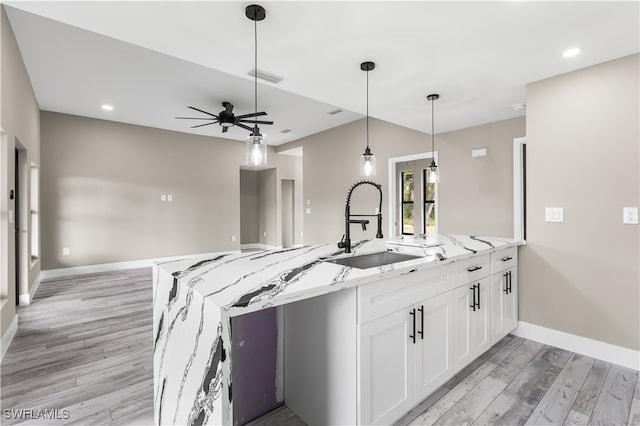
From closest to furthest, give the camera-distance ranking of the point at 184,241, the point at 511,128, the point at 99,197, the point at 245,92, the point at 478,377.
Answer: the point at 478,377 → the point at 511,128 → the point at 245,92 → the point at 99,197 → the point at 184,241

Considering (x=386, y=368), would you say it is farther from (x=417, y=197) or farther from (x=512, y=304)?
(x=417, y=197)

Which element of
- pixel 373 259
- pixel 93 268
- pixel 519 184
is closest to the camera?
pixel 373 259

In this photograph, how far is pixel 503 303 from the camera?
265 cm

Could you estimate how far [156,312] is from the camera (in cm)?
166

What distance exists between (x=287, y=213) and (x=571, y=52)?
24.3ft

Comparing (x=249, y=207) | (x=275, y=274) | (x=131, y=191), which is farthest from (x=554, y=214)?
(x=249, y=207)

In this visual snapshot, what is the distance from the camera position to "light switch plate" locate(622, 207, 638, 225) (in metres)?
2.27

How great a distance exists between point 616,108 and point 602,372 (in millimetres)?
1951

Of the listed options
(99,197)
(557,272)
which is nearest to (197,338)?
(557,272)

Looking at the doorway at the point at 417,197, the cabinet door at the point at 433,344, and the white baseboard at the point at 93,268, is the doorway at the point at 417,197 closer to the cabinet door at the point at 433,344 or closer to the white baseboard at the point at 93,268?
the cabinet door at the point at 433,344

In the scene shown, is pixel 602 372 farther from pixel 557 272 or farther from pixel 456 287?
pixel 456 287

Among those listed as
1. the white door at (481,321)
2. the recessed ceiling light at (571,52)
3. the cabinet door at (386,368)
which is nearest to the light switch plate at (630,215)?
the white door at (481,321)

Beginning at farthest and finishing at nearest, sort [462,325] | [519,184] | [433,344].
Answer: [519,184]
[462,325]
[433,344]

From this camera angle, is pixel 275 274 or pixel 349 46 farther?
pixel 349 46
